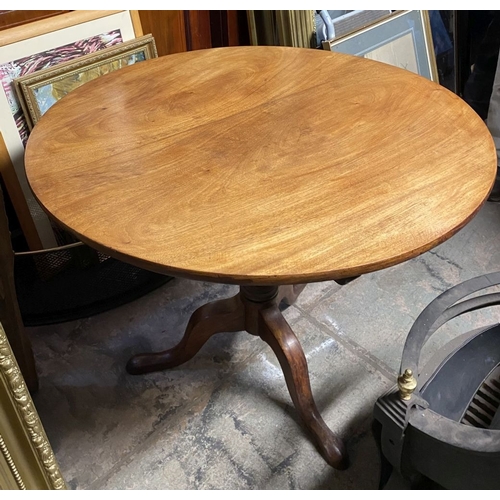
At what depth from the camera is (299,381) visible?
1109 mm

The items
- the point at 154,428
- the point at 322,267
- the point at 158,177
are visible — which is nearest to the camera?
the point at 322,267

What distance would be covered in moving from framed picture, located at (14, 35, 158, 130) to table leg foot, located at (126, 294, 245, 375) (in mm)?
594

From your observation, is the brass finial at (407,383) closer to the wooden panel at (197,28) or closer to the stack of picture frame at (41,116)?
the stack of picture frame at (41,116)

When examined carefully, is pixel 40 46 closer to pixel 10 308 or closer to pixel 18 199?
pixel 18 199

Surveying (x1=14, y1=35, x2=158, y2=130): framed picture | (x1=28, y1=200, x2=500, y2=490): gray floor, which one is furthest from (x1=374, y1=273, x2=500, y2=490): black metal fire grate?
(x1=14, y1=35, x2=158, y2=130): framed picture

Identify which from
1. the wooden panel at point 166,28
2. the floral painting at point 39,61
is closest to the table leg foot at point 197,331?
the floral painting at point 39,61

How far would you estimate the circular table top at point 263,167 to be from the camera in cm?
67

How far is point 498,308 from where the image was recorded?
1.45m

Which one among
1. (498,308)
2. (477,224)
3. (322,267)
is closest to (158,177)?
(322,267)

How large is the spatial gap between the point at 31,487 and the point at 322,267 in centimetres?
58

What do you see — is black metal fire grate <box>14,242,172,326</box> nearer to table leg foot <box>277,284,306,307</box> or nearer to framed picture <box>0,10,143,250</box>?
framed picture <box>0,10,143,250</box>

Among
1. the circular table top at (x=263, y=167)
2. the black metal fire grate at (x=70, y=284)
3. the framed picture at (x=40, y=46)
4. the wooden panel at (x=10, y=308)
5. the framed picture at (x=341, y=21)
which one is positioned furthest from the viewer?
the framed picture at (x=341, y=21)

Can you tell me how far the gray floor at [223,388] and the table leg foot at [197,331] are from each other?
0.04m

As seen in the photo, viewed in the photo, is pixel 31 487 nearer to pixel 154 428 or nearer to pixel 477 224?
pixel 154 428
